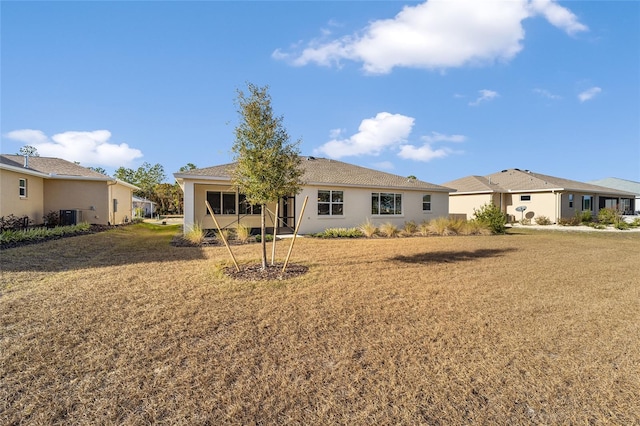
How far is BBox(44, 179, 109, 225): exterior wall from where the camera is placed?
18875mm

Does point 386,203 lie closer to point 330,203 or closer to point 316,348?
point 330,203

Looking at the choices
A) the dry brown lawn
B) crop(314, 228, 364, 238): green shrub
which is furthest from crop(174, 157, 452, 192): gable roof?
the dry brown lawn

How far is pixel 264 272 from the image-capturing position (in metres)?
7.61

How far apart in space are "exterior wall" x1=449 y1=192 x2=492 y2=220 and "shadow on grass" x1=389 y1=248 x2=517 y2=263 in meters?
18.1

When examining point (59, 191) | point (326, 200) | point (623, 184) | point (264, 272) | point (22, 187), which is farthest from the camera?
point (623, 184)

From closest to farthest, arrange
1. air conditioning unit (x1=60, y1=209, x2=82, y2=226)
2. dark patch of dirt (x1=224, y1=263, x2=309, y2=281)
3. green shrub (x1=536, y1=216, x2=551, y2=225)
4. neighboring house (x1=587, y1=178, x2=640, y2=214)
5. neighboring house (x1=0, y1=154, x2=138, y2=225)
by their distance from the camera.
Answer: dark patch of dirt (x1=224, y1=263, x2=309, y2=281) → neighboring house (x1=0, y1=154, x2=138, y2=225) → air conditioning unit (x1=60, y1=209, x2=82, y2=226) → green shrub (x1=536, y1=216, x2=551, y2=225) → neighboring house (x1=587, y1=178, x2=640, y2=214)

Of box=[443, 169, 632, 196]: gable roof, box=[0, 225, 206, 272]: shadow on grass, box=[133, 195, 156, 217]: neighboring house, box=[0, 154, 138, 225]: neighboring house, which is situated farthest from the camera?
box=[133, 195, 156, 217]: neighboring house

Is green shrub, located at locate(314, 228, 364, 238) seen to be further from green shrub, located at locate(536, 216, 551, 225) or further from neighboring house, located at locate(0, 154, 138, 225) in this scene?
green shrub, located at locate(536, 216, 551, 225)

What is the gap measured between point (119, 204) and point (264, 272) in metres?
20.9

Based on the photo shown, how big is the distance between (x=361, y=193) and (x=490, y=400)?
1545 cm

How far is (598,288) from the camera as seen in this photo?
690 centimetres

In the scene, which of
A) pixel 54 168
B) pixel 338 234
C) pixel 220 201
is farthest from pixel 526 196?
pixel 54 168

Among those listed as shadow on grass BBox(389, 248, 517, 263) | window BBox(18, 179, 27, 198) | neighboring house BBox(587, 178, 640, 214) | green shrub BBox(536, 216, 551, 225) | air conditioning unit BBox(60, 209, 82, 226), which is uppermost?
neighboring house BBox(587, 178, 640, 214)

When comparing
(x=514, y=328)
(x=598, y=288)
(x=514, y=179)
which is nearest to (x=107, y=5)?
(x=514, y=328)
